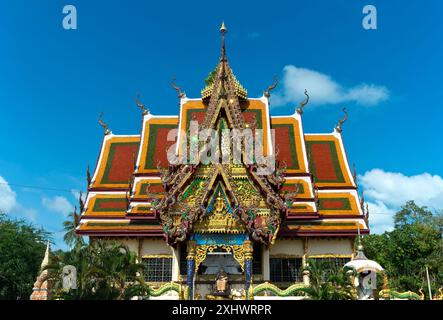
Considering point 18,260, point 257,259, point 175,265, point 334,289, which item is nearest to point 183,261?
point 175,265

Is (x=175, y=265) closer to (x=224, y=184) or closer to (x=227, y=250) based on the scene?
(x=227, y=250)

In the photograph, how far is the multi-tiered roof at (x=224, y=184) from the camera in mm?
17016

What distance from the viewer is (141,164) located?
2258cm

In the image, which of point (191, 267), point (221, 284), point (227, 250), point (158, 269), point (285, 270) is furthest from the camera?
point (158, 269)

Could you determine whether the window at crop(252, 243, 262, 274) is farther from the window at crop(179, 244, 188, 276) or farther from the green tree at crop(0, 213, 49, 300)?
A: the green tree at crop(0, 213, 49, 300)

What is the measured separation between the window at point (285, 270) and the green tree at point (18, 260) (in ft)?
57.5

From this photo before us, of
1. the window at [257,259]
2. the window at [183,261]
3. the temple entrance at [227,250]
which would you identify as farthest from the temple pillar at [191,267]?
the window at [257,259]

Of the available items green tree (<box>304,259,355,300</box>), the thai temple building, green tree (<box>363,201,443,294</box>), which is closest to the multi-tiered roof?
the thai temple building

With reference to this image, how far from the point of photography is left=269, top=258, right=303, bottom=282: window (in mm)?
19438

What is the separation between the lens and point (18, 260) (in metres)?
29.7

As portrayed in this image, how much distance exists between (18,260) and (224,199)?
63.1 feet

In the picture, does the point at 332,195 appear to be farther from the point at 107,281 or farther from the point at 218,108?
the point at 107,281

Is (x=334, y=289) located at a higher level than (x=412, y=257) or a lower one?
lower
